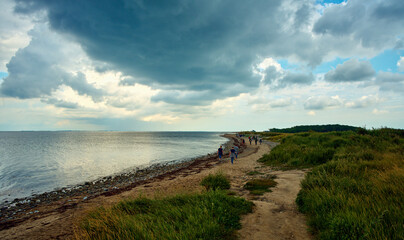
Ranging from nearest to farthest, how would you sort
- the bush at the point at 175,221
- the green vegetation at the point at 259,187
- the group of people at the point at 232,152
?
the bush at the point at 175,221, the green vegetation at the point at 259,187, the group of people at the point at 232,152

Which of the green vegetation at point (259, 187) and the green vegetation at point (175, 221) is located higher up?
the green vegetation at point (175, 221)

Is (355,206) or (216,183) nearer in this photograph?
(355,206)

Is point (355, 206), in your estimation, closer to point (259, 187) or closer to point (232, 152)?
point (259, 187)

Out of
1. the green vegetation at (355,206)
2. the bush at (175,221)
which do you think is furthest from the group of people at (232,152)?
the bush at (175,221)

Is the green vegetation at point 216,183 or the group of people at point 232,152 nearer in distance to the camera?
the green vegetation at point 216,183

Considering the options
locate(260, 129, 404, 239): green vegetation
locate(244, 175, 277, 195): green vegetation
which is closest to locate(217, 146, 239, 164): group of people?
locate(244, 175, 277, 195): green vegetation

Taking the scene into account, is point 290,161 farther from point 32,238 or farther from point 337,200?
point 32,238

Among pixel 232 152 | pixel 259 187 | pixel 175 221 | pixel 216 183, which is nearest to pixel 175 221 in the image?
pixel 175 221

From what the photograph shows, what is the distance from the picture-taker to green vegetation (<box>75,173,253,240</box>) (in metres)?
4.93

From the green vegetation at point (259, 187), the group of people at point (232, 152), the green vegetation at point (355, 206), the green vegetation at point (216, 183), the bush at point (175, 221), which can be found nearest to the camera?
the green vegetation at point (355, 206)

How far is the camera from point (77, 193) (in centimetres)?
1641

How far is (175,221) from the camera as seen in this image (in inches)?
227

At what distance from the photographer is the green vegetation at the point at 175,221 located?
4.93m

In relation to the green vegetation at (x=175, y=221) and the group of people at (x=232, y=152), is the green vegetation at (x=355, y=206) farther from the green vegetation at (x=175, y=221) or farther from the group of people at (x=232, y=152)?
the group of people at (x=232, y=152)
